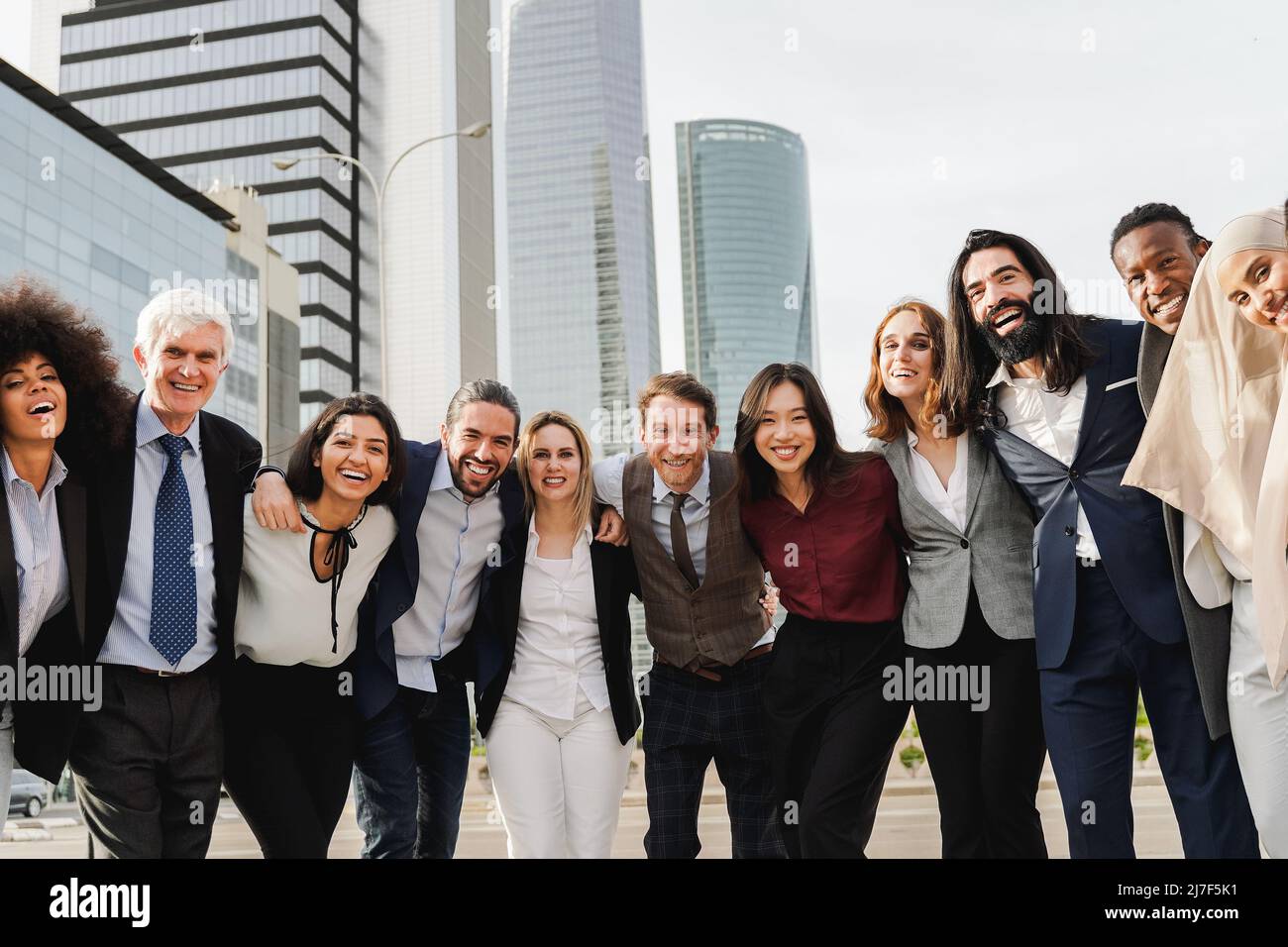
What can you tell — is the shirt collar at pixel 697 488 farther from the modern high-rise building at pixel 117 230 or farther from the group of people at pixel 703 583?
the modern high-rise building at pixel 117 230

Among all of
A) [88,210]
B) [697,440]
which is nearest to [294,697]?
[697,440]

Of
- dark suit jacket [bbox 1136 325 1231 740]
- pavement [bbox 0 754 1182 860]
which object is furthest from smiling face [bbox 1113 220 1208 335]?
pavement [bbox 0 754 1182 860]

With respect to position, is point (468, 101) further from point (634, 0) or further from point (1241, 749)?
point (1241, 749)

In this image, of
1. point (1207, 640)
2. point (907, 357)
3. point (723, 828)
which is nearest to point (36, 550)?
point (907, 357)

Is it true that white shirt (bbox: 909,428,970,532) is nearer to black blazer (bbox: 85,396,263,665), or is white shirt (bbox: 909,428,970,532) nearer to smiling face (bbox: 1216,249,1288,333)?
smiling face (bbox: 1216,249,1288,333)

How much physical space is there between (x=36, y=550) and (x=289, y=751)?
1.06 meters

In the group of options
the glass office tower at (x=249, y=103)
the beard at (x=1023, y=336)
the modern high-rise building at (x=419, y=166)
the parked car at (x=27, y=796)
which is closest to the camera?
the beard at (x=1023, y=336)

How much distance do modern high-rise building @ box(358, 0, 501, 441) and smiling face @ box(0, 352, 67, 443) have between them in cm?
5847

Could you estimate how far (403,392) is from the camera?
211 feet

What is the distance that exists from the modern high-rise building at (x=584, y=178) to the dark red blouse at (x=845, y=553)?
4828cm

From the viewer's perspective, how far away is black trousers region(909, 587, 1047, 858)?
11.5 feet

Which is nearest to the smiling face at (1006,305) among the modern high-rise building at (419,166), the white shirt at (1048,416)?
the white shirt at (1048,416)

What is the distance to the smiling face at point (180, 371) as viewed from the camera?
11.5 feet
